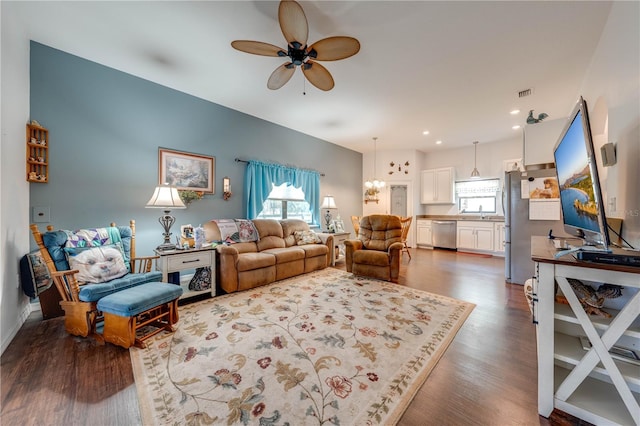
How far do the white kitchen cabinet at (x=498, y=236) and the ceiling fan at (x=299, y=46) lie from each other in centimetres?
575

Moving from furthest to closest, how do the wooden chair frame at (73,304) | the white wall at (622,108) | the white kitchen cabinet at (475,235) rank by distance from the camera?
the white kitchen cabinet at (475,235) < the wooden chair frame at (73,304) < the white wall at (622,108)

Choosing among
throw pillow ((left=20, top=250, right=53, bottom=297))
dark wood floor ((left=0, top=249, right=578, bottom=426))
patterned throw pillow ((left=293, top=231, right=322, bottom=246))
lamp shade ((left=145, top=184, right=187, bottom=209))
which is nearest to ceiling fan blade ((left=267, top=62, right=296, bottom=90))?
lamp shade ((left=145, top=184, right=187, bottom=209))

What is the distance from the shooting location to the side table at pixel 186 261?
2714 millimetres

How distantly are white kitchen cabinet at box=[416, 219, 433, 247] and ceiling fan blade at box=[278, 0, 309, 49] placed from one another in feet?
20.2

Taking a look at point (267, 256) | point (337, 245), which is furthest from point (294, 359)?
point (337, 245)

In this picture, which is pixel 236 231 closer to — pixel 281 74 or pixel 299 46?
pixel 281 74

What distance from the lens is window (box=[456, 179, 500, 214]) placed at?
6.29m

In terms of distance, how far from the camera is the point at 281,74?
2.40 meters

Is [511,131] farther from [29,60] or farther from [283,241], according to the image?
[29,60]

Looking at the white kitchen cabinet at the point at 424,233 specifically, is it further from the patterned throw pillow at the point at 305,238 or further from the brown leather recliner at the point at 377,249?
the patterned throw pillow at the point at 305,238

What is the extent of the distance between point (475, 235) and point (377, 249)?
12.3ft

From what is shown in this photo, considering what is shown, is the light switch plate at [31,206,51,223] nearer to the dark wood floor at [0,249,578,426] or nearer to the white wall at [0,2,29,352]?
the white wall at [0,2,29,352]

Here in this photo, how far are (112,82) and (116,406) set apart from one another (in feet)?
11.6

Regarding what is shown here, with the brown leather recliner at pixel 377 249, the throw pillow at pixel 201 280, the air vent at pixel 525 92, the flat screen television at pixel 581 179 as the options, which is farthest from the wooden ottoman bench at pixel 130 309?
the air vent at pixel 525 92
